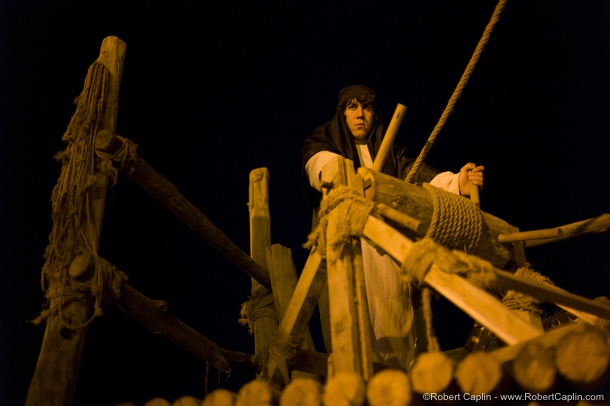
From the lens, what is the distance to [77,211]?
2.73 metres

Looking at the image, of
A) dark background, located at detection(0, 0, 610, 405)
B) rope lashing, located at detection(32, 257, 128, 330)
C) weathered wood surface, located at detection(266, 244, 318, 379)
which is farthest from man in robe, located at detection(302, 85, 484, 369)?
dark background, located at detection(0, 0, 610, 405)

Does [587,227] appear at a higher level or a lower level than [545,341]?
higher

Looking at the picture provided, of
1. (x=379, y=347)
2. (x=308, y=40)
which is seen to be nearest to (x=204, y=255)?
(x=308, y=40)

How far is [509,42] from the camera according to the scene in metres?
8.21

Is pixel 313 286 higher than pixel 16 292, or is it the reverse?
pixel 16 292

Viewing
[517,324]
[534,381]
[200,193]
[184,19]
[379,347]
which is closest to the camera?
[534,381]

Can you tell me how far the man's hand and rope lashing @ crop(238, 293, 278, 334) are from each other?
6.15 feet

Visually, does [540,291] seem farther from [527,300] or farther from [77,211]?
[77,211]

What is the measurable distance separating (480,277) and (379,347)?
145 cm

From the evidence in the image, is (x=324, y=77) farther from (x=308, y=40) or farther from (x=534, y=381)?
(x=534, y=381)

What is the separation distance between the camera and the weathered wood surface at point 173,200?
291 cm

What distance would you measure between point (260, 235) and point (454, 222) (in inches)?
94.6

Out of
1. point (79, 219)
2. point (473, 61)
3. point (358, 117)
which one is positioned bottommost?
point (79, 219)

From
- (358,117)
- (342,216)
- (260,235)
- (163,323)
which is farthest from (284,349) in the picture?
(260,235)
